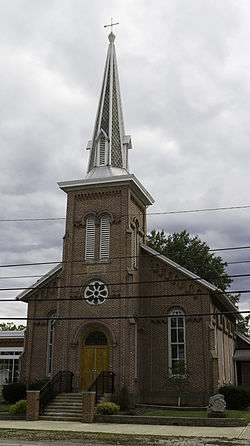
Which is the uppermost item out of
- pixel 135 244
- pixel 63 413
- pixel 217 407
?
pixel 135 244

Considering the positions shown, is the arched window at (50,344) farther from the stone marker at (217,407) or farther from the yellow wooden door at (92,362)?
the stone marker at (217,407)

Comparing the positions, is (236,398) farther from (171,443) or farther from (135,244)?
(171,443)

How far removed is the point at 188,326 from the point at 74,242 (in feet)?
26.2

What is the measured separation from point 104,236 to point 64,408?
9.78 m

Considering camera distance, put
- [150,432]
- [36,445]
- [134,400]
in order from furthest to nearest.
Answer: [134,400] < [150,432] < [36,445]

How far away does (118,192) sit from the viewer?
30.3 metres

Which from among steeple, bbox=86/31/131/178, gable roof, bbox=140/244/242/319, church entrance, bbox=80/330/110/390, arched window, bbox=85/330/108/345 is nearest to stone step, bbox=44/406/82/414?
church entrance, bbox=80/330/110/390

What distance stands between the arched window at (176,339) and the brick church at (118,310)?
5 centimetres

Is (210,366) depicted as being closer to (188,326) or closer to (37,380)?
(188,326)

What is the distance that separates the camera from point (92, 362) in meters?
27.9

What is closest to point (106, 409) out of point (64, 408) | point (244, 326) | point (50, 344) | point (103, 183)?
point (64, 408)

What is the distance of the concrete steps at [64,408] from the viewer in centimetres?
2312

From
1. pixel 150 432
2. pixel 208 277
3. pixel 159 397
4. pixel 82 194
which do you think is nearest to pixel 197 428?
pixel 150 432

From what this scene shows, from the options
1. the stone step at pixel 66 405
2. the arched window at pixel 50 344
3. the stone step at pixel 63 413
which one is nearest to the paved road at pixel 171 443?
the stone step at pixel 63 413
